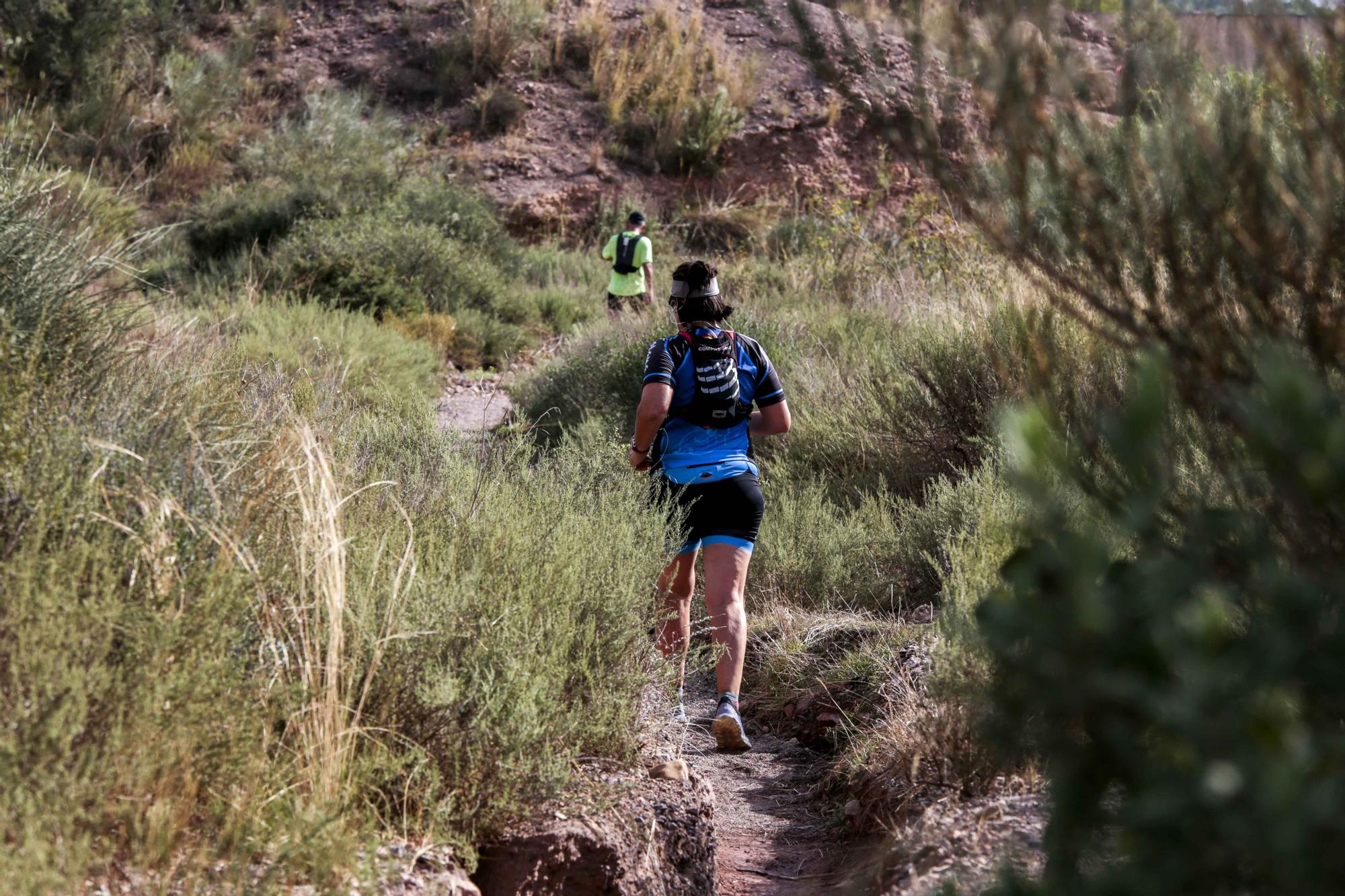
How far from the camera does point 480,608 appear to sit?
3.32 meters

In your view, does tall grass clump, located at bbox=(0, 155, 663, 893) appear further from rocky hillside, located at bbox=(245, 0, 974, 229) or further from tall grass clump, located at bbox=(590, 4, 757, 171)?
tall grass clump, located at bbox=(590, 4, 757, 171)

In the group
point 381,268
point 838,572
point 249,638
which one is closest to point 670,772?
point 249,638

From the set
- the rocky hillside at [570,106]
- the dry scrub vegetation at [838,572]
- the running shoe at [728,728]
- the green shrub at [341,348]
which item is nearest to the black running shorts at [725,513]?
the dry scrub vegetation at [838,572]

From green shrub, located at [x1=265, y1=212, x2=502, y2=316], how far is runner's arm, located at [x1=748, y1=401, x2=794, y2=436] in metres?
8.97

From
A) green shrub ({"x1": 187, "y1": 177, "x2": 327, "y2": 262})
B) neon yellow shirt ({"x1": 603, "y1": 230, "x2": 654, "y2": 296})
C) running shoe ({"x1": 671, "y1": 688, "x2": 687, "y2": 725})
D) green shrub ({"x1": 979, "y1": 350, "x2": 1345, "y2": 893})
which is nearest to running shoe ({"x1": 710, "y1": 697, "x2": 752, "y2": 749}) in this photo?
running shoe ({"x1": 671, "y1": 688, "x2": 687, "y2": 725})

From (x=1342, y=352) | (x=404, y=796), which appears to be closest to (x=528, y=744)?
(x=404, y=796)

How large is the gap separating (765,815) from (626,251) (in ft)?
34.0

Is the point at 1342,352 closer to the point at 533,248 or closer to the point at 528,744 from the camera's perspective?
the point at 528,744

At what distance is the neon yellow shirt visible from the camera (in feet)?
46.0

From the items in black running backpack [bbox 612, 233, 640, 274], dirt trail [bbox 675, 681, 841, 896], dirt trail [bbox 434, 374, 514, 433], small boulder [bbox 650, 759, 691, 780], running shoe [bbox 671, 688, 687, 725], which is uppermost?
small boulder [bbox 650, 759, 691, 780]

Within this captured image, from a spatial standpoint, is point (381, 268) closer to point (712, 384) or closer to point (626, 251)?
point (626, 251)

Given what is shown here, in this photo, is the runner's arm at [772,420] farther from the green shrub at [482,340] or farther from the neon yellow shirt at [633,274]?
the neon yellow shirt at [633,274]

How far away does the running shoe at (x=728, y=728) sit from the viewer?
452 centimetres

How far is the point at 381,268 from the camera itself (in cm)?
1380
